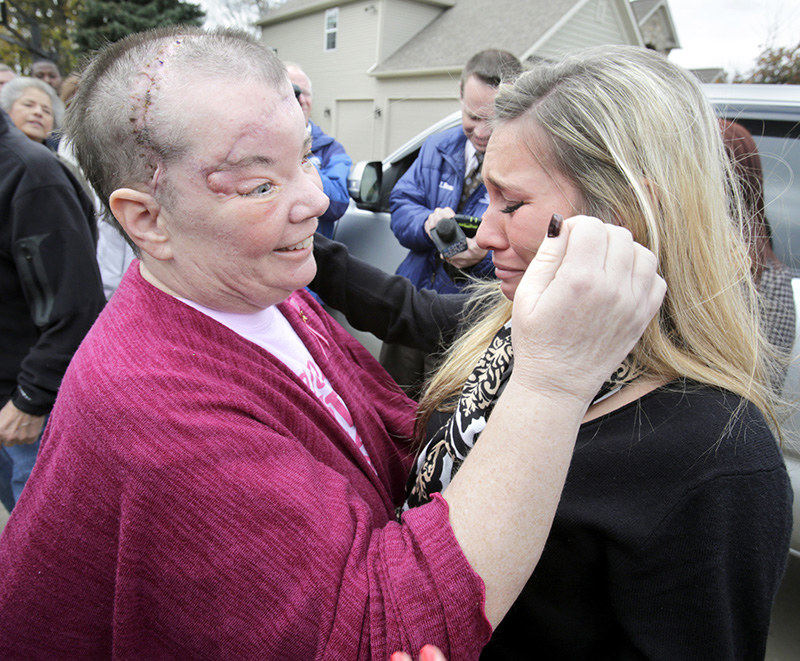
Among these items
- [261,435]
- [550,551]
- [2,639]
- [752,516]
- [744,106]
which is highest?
[744,106]

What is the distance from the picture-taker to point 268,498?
33.8 inches

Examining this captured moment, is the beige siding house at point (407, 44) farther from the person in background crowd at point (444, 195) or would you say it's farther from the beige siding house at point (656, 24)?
the person in background crowd at point (444, 195)

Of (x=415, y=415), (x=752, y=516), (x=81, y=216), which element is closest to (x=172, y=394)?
(x=415, y=415)

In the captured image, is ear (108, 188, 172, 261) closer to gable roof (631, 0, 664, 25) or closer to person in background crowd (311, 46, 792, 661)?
person in background crowd (311, 46, 792, 661)

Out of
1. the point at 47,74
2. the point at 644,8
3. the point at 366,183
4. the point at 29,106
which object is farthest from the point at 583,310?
the point at 644,8

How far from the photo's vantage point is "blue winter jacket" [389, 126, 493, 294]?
314 centimetres

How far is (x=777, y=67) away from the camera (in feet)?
66.4

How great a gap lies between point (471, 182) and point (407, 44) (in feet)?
53.5

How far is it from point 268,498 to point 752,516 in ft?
2.76

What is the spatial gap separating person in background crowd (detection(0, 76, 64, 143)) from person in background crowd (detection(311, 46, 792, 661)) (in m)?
3.86

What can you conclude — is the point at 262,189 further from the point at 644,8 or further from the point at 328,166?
the point at 644,8

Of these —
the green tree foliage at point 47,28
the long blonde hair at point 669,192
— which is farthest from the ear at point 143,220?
the green tree foliage at point 47,28

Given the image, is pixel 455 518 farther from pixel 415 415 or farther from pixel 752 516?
pixel 415 415

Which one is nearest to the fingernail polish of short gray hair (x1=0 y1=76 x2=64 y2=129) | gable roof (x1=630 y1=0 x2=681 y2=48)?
short gray hair (x1=0 y1=76 x2=64 y2=129)
